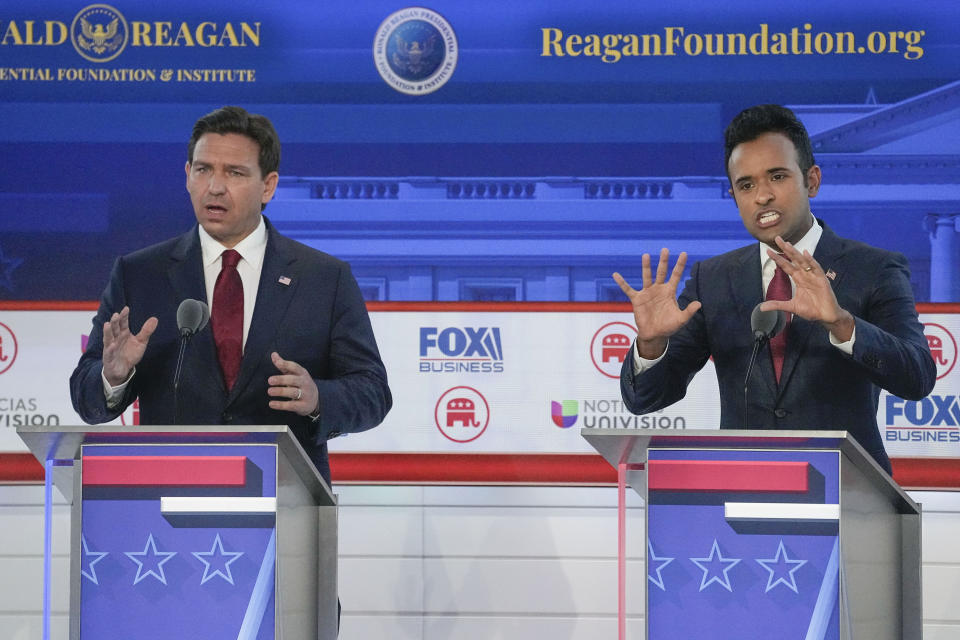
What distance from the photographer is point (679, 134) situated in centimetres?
398

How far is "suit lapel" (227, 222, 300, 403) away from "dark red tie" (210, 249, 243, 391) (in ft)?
0.10

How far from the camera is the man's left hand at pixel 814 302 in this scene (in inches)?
90.0

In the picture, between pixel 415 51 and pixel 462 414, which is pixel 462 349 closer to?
pixel 462 414

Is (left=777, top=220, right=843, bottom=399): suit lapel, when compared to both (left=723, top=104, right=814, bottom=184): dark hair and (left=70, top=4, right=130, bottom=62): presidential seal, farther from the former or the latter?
(left=70, top=4, right=130, bottom=62): presidential seal

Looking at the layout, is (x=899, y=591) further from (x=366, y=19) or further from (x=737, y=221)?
(x=366, y=19)

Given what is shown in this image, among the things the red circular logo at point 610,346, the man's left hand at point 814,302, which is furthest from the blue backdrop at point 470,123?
the man's left hand at point 814,302

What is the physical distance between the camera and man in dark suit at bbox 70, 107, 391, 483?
103 inches

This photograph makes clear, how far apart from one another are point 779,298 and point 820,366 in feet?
0.66

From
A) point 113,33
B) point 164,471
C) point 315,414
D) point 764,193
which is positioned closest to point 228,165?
point 315,414

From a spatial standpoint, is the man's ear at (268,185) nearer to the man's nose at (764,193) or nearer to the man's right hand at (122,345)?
the man's right hand at (122,345)

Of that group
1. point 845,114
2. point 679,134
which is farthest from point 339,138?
point 845,114

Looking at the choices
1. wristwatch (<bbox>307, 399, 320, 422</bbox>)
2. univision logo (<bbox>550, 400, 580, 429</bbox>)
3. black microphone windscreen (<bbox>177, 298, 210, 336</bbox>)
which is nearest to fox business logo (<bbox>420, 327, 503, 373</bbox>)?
univision logo (<bbox>550, 400, 580, 429</bbox>)

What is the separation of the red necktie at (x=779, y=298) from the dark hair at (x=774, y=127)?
27 cm

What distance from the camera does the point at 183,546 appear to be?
2.00 metres
